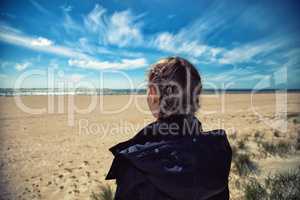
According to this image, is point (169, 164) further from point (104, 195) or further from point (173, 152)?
point (104, 195)

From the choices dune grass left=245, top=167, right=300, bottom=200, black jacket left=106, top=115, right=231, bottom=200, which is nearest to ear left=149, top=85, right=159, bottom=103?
black jacket left=106, top=115, right=231, bottom=200

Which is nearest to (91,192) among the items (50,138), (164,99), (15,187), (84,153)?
(15,187)

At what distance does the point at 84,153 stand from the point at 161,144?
5.36 meters

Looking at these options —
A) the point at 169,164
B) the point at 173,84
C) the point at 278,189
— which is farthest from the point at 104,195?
the point at 173,84

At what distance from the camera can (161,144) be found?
1.08m

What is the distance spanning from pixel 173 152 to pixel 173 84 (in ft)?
1.12

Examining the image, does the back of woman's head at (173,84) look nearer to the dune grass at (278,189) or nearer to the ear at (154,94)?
the ear at (154,94)

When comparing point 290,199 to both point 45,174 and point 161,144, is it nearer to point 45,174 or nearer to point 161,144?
point 161,144

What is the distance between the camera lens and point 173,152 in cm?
106

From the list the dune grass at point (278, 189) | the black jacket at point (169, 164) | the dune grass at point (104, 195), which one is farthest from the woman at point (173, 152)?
the dune grass at point (104, 195)

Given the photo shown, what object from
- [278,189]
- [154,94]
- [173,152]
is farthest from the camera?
[278,189]

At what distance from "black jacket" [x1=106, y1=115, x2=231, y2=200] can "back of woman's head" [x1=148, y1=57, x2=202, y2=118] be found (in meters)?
0.06

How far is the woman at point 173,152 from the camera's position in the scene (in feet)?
3.41

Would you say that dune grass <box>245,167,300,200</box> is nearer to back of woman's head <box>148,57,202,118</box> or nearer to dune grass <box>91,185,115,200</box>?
dune grass <box>91,185,115,200</box>
